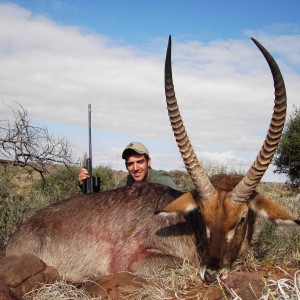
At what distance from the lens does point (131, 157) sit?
786 centimetres

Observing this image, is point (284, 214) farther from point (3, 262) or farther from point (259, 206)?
point (3, 262)

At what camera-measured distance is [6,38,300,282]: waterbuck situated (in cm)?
473

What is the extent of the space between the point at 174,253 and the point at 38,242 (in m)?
1.83

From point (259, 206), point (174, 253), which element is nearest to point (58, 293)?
point (174, 253)

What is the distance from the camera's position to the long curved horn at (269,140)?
409cm

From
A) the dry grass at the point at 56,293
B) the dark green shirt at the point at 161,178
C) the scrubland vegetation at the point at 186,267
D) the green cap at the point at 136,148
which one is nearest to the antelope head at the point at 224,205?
the scrubland vegetation at the point at 186,267

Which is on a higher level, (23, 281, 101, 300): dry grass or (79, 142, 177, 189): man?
(79, 142, 177, 189): man

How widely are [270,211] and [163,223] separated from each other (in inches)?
54.2

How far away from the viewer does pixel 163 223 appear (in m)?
5.77

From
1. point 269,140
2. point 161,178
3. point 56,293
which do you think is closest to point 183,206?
point 269,140

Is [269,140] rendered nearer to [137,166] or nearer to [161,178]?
[137,166]

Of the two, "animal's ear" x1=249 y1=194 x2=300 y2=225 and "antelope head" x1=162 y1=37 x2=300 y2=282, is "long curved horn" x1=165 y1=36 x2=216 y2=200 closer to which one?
"antelope head" x1=162 y1=37 x2=300 y2=282

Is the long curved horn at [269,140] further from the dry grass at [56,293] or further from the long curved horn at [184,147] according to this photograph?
the dry grass at [56,293]

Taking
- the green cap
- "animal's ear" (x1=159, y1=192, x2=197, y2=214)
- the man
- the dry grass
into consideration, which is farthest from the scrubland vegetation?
the green cap
